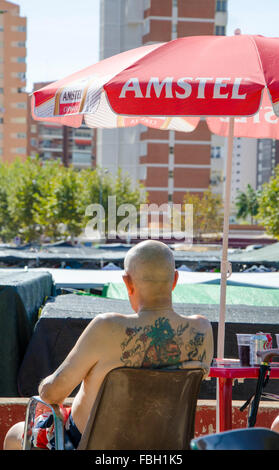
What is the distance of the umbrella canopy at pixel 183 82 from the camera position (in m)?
3.39

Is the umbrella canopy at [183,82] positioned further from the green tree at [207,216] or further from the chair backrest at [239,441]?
the green tree at [207,216]

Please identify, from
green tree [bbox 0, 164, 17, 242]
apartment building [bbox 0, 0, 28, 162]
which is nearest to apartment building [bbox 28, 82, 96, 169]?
apartment building [bbox 0, 0, 28, 162]

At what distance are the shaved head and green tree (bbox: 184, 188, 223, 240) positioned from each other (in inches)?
2209

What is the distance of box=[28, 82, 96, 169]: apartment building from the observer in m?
121

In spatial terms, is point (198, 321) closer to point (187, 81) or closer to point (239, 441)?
point (239, 441)

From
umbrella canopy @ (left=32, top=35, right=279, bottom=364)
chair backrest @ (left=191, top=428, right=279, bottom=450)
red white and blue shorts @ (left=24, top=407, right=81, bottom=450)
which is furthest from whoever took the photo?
umbrella canopy @ (left=32, top=35, right=279, bottom=364)

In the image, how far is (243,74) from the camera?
3479 millimetres

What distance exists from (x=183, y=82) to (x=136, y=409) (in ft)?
5.58

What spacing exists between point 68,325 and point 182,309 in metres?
0.96

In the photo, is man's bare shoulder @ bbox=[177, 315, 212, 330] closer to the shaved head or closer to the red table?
the shaved head

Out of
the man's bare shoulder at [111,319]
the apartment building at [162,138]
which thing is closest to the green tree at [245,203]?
the apartment building at [162,138]

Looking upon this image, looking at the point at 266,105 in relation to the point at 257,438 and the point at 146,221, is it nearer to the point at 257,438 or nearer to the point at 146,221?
the point at 257,438

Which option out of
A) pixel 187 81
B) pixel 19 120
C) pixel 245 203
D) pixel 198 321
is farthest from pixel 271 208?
pixel 245 203

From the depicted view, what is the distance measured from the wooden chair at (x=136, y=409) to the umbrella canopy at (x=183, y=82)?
1.38 m
